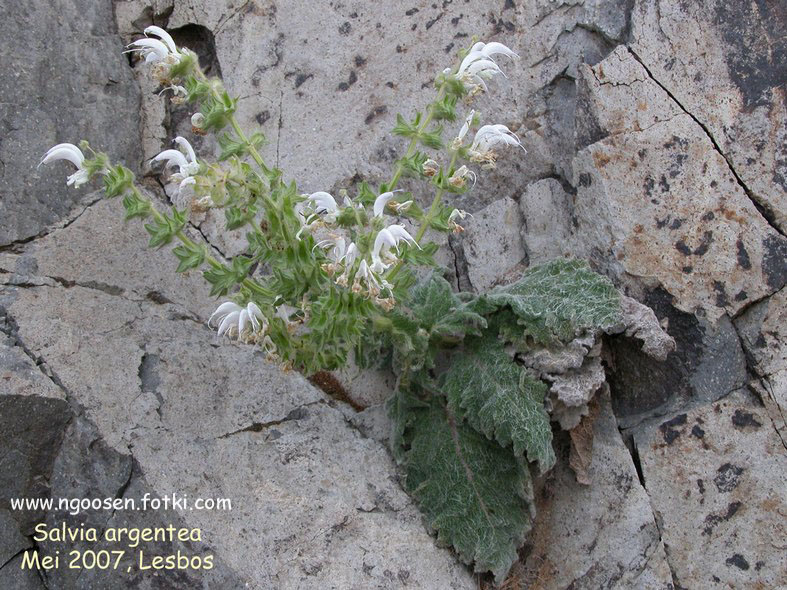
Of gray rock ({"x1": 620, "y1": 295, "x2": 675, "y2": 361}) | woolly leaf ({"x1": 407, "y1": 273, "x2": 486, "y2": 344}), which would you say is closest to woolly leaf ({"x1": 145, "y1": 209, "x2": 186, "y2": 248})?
woolly leaf ({"x1": 407, "y1": 273, "x2": 486, "y2": 344})

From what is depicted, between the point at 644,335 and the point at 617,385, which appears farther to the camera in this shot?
the point at 617,385

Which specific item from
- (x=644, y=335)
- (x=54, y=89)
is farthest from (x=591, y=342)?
(x=54, y=89)

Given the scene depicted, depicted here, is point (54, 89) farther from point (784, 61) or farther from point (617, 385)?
point (784, 61)

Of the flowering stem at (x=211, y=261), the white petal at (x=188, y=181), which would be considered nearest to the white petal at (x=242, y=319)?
the flowering stem at (x=211, y=261)

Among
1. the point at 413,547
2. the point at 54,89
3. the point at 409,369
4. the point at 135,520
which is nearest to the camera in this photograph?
the point at 135,520

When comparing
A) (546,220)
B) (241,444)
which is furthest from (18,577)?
(546,220)

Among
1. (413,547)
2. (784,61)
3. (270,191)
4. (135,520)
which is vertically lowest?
(413,547)
